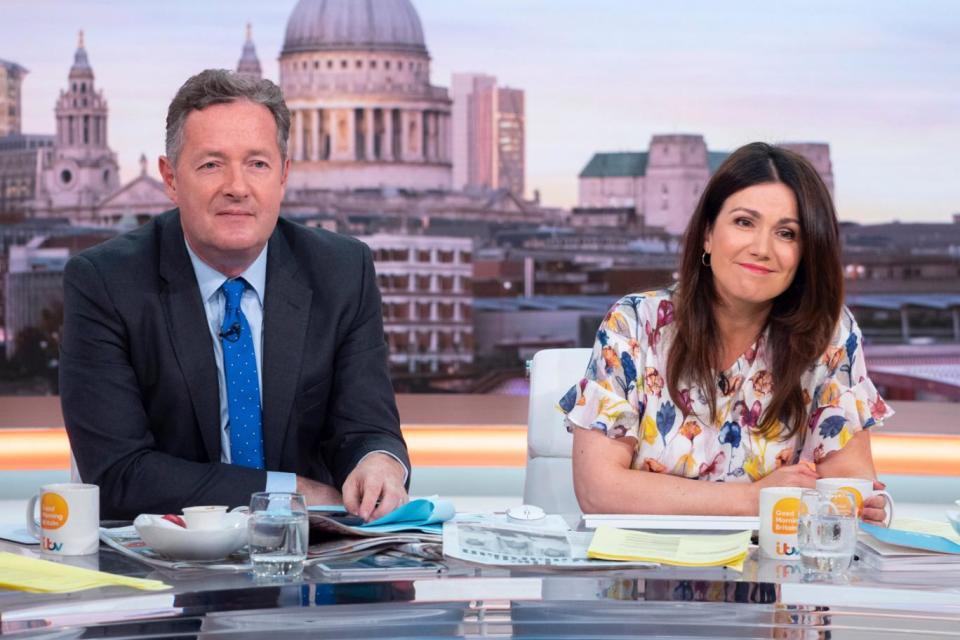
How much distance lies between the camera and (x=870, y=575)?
1347mm

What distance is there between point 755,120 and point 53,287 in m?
3.94

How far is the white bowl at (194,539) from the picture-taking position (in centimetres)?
135

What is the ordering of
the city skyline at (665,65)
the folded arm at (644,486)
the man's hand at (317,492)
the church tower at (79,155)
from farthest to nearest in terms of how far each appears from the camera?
the church tower at (79,155)
the city skyline at (665,65)
the man's hand at (317,492)
the folded arm at (644,486)

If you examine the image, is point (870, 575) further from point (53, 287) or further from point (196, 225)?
point (53, 287)

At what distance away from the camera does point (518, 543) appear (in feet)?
4.72

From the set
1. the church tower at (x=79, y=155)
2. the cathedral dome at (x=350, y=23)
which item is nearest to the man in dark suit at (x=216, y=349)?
the cathedral dome at (x=350, y=23)

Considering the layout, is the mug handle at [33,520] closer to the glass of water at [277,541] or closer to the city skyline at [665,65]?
the glass of water at [277,541]

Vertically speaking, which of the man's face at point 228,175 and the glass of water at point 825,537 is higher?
the man's face at point 228,175

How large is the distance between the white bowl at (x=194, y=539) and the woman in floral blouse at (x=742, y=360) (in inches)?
27.6

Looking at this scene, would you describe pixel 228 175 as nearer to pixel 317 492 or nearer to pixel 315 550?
pixel 317 492

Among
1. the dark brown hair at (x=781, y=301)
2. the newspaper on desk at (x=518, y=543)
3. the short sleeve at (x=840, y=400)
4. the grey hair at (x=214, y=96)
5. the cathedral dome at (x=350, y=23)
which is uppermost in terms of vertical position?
the cathedral dome at (x=350, y=23)

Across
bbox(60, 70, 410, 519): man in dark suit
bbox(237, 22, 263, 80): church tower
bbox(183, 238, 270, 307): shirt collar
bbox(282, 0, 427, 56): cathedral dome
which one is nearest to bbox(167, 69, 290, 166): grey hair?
bbox(60, 70, 410, 519): man in dark suit

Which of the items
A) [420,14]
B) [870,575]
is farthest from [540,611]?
[420,14]

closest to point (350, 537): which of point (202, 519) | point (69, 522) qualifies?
point (202, 519)
